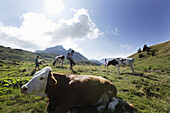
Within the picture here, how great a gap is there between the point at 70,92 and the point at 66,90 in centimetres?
18

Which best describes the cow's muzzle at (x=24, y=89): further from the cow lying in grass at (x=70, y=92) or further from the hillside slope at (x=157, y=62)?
the hillside slope at (x=157, y=62)

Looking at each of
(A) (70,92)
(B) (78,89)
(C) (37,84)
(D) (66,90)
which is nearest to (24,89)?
(C) (37,84)

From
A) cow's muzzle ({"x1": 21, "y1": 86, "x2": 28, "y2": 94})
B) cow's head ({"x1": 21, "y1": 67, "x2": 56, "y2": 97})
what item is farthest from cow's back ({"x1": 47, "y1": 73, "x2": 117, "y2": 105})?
cow's muzzle ({"x1": 21, "y1": 86, "x2": 28, "y2": 94})

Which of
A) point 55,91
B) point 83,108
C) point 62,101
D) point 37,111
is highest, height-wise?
point 55,91

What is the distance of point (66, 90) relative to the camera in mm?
3154

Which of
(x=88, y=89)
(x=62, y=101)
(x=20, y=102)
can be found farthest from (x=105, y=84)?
(x=20, y=102)

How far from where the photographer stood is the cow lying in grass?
295 cm

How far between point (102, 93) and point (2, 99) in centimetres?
527

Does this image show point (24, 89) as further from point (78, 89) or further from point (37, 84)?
point (78, 89)

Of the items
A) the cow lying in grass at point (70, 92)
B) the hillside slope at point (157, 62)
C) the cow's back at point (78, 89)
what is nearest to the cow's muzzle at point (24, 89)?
the cow lying in grass at point (70, 92)

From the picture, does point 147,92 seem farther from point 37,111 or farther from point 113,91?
point 37,111

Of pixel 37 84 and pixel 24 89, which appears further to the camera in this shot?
pixel 37 84

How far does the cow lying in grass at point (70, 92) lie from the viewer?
116 inches

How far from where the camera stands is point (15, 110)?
11.3 feet
